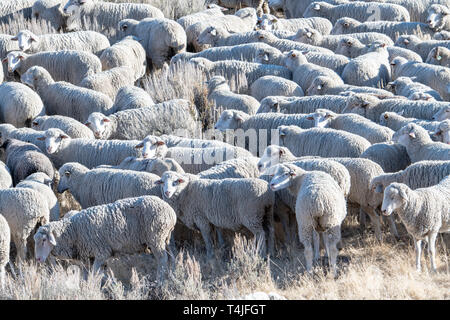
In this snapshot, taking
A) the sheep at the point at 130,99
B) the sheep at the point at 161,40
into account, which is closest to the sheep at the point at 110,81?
the sheep at the point at 130,99

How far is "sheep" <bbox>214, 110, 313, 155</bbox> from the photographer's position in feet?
40.0

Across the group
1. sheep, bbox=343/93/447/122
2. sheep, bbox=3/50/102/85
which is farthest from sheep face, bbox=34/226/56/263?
sheep, bbox=3/50/102/85

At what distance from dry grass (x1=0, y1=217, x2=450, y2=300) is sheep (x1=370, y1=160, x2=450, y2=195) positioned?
0.63m

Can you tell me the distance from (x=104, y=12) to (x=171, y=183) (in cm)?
958

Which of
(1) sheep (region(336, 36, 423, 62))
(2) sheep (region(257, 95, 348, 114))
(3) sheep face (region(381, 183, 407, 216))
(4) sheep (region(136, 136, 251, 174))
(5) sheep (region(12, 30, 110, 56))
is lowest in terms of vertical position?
(1) sheep (region(336, 36, 423, 62))

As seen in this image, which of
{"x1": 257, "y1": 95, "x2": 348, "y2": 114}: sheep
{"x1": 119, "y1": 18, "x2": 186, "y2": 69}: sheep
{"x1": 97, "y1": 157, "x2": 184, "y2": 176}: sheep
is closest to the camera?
{"x1": 97, "y1": 157, "x2": 184, "y2": 176}: sheep

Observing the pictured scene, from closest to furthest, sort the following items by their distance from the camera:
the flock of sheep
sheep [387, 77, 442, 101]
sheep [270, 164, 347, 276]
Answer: sheep [270, 164, 347, 276] → the flock of sheep → sheep [387, 77, 442, 101]

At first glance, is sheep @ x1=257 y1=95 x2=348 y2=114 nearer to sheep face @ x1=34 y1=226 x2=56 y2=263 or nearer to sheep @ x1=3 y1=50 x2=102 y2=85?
sheep @ x1=3 y1=50 x2=102 y2=85

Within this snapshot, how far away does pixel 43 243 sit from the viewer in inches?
358

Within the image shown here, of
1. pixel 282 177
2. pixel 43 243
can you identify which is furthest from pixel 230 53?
pixel 43 243

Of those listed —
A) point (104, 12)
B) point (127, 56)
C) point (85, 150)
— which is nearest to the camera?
point (85, 150)

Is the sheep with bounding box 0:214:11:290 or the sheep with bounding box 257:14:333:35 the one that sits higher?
the sheep with bounding box 0:214:11:290

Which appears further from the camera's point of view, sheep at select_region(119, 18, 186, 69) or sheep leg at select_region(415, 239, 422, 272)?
sheep at select_region(119, 18, 186, 69)

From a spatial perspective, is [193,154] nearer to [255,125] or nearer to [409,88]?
[255,125]
